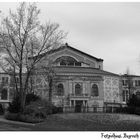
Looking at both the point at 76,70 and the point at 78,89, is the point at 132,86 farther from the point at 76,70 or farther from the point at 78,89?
the point at 78,89

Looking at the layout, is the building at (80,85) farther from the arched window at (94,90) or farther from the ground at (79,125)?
the ground at (79,125)

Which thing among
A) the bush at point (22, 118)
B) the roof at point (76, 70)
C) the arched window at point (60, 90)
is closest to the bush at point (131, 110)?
the roof at point (76, 70)

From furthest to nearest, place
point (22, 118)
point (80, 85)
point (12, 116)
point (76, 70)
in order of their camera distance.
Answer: point (76, 70)
point (80, 85)
point (12, 116)
point (22, 118)

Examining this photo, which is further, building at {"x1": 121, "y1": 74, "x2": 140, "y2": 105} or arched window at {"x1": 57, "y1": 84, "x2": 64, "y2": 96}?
building at {"x1": 121, "y1": 74, "x2": 140, "y2": 105}

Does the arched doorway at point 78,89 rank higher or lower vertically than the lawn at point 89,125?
higher

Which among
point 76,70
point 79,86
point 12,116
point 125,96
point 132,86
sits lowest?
point 12,116

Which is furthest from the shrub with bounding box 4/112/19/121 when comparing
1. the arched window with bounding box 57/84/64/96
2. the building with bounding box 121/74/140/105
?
the building with bounding box 121/74/140/105

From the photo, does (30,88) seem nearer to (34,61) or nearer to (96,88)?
(34,61)

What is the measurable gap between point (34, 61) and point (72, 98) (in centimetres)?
2917

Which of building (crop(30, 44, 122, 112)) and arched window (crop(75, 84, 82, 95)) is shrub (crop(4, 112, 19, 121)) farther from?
arched window (crop(75, 84, 82, 95))

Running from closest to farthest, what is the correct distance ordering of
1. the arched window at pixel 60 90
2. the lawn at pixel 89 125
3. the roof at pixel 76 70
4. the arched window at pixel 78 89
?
the lawn at pixel 89 125 < the arched window at pixel 60 90 < the roof at pixel 76 70 < the arched window at pixel 78 89

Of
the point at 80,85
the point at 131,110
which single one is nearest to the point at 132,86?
the point at 80,85

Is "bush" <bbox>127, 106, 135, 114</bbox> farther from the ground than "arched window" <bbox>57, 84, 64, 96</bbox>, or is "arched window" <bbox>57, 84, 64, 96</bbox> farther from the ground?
"arched window" <bbox>57, 84, 64, 96</bbox>

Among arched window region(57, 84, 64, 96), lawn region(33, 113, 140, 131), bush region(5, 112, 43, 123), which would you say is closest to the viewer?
lawn region(33, 113, 140, 131)
